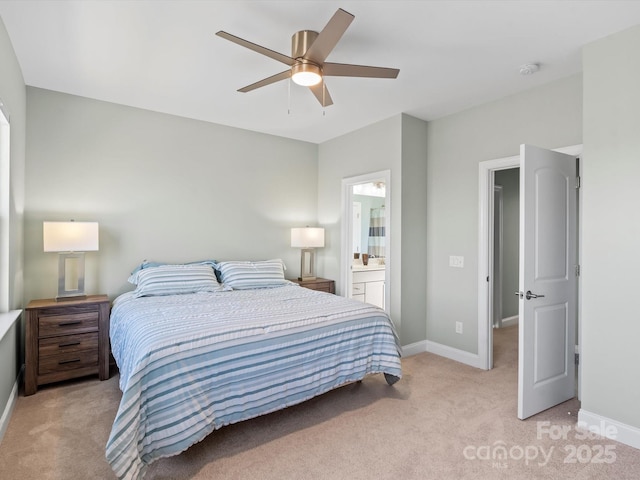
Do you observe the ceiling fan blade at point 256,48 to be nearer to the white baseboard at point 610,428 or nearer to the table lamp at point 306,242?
the table lamp at point 306,242

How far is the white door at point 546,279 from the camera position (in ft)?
8.07

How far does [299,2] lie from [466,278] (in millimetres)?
2921

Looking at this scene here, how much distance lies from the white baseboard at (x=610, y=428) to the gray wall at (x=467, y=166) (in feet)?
3.92

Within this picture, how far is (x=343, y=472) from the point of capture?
192 centimetres

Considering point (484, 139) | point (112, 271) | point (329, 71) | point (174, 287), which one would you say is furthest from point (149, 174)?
point (484, 139)

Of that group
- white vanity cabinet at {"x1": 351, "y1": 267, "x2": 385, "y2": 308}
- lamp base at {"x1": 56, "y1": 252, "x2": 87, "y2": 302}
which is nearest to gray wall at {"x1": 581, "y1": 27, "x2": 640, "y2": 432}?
white vanity cabinet at {"x1": 351, "y1": 267, "x2": 385, "y2": 308}

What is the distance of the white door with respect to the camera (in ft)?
8.07

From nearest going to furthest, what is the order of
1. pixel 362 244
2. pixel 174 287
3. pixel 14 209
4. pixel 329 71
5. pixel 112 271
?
pixel 329 71, pixel 14 209, pixel 174 287, pixel 112 271, pixel 362 244

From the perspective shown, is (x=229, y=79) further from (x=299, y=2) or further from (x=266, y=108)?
(x=299, y=2)

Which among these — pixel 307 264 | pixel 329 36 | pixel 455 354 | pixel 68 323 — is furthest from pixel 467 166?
pixel 68 323

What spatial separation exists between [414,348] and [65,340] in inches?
132

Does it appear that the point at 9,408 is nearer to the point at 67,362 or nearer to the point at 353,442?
the point at 67,362

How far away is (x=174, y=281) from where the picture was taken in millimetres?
3387

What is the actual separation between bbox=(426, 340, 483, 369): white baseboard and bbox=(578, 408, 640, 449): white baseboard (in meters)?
1.12
